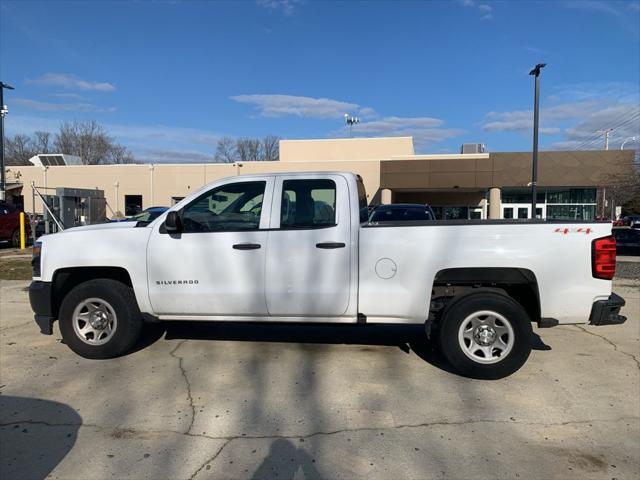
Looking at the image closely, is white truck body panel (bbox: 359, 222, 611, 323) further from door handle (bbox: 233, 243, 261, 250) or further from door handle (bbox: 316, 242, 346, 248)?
door handle (bbox: 233, 243, 261, 250)

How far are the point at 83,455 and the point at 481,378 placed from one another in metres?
3.50

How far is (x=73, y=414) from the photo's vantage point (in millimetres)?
4070

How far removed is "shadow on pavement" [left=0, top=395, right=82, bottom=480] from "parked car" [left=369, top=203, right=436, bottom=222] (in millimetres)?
7313

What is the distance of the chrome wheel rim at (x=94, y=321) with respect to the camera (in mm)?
5266

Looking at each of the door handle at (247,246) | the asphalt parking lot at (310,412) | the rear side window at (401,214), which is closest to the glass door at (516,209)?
the rear side window at (401,214)

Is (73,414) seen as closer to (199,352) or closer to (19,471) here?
(19,471)

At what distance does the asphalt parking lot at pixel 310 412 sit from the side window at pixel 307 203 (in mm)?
1517

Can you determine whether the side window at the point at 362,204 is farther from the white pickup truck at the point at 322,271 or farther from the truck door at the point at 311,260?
the truck door at the point at 311,260

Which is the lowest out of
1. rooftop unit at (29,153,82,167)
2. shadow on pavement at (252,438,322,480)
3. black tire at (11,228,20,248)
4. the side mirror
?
shadow on pavement at (252,438,322,480)

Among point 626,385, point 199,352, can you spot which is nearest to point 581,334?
point 626,385

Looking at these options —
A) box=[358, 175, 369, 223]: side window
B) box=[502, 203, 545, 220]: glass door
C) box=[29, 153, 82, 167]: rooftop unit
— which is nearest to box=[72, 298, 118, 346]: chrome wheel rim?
box=[358, 175, 369, 223]: side window

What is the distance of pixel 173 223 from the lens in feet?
16.1

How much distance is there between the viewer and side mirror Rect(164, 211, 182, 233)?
4906 millimetres

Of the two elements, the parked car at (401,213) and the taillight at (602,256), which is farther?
the parked car at (401,213)
